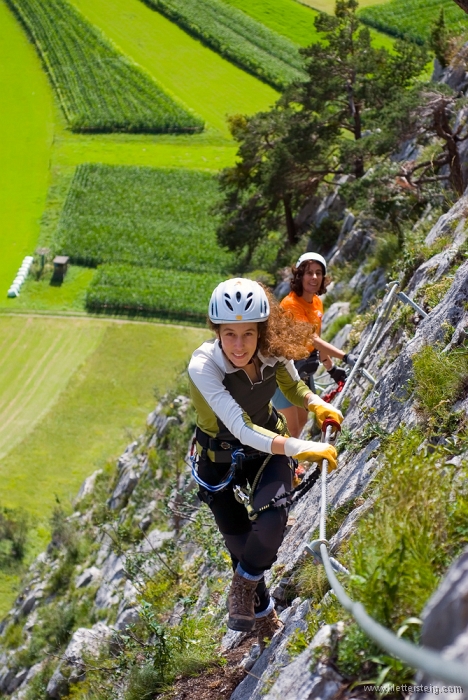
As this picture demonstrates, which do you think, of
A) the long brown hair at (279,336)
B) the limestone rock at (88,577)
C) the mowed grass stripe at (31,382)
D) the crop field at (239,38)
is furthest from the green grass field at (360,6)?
the long brown hair at (279,336)

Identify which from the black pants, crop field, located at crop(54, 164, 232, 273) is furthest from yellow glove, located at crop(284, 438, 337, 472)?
crop field, located at crop(54, 164, 232, 273)

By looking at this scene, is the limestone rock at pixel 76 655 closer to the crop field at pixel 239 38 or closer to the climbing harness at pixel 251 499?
the climbing harness at pixel 251 499

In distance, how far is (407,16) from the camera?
68375 mm

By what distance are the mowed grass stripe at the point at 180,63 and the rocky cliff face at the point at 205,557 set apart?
152 feet

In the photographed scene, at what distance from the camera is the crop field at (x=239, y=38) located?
65375 millimetres

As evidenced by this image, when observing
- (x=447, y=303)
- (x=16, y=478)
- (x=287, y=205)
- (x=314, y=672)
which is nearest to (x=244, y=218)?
(x=287, y=205)

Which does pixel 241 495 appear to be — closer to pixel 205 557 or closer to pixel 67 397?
pixel 205 557

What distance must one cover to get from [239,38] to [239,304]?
7152 centimetres

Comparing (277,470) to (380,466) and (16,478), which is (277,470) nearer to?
(380,466)

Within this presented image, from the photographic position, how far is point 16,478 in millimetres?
24391

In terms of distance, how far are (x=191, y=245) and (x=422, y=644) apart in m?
42.9

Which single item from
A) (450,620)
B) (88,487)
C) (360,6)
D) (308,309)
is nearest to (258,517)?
(450,620)

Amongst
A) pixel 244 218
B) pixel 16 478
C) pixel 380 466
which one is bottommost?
pixel 16 478

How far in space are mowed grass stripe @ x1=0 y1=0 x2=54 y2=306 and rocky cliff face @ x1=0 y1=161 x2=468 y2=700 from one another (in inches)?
929
